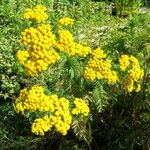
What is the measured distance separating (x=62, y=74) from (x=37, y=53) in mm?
573

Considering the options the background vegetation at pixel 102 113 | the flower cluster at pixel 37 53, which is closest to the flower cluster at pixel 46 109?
the flower cluster at pixel 37 53

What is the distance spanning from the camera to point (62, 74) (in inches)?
187

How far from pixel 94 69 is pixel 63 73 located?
382mm

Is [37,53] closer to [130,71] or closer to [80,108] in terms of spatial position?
[80,108]

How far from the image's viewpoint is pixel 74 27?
6.82 metres

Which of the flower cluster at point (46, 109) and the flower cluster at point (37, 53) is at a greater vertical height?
the flower cluster at point (37, 53)

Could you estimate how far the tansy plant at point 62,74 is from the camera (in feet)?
13.5

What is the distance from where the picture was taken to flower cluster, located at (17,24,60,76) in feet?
13.8

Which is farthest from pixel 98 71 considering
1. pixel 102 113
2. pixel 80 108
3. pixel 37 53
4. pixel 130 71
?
pixel 102 113

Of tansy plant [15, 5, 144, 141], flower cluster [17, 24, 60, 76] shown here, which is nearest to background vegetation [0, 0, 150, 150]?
tansy plant [15, 5, 144, 141]

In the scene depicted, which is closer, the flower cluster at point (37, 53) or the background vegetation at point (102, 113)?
the flower cluster at point (37, 53)

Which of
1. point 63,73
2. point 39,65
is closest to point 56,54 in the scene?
point 39,65

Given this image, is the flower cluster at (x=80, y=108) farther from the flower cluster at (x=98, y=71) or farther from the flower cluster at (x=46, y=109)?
the flower cluster at (x=98, y=71)

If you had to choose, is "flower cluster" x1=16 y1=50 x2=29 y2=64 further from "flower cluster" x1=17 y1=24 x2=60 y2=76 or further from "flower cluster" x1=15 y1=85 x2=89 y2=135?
"flower cluster" x1=15 y1=85 x2=89 y2=135
